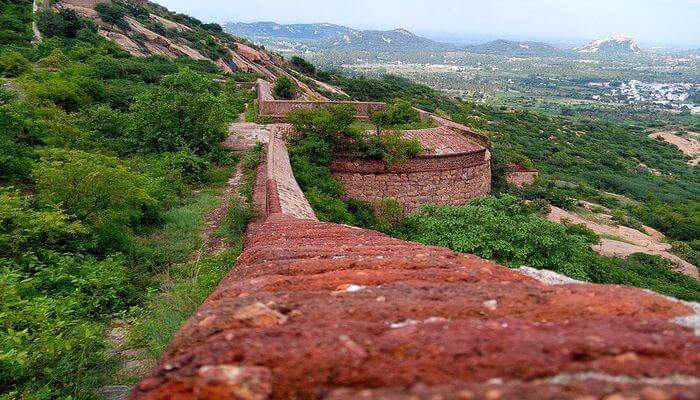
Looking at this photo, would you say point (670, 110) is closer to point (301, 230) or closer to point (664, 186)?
point (664, 186)

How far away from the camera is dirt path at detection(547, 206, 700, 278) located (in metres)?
17.3

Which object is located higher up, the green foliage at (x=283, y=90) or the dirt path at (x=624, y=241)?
the green foliage at (x=283, y=90)

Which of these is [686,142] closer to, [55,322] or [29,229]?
[29,229]

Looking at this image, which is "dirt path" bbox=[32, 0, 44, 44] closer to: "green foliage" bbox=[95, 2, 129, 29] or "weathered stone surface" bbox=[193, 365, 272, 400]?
"green foliage" bbox=[95, 2, 129, 29]

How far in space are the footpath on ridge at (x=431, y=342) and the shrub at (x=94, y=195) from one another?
527 centimetres

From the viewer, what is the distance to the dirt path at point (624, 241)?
680 inches

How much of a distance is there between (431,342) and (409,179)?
1318 cm

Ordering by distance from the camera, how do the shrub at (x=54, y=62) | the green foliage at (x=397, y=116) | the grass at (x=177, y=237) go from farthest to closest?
the shrub at (x=54, y=62) → the green foliage at (x=397, y=116) → the grass at (x=177, y=237)

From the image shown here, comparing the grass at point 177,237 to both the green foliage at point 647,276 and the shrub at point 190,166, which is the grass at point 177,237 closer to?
the shrub at point 190,166

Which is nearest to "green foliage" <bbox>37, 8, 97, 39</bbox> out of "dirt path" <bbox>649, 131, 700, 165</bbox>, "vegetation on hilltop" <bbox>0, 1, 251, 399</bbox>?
"vegetation on hilltop" <bbox>0, 1, 251, 399</bbox>

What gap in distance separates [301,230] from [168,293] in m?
1.86

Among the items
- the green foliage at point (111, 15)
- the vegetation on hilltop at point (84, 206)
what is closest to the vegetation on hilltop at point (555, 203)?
the vegetation on hilltop at point (84, 206)

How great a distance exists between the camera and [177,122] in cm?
1349

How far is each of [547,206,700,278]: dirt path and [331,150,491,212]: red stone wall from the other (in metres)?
5.68
